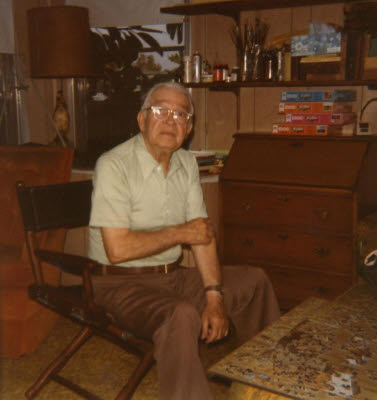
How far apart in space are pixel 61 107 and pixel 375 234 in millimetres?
2751

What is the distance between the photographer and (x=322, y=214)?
300 centimetres

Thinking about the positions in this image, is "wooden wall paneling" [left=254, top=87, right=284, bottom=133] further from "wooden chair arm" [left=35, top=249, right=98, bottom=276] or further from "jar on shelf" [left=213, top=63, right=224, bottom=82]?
"wooden chair arm" [left=35, top=249, right=98, bottom=276]

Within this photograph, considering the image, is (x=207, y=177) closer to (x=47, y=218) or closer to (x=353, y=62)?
(x=353, y=62)

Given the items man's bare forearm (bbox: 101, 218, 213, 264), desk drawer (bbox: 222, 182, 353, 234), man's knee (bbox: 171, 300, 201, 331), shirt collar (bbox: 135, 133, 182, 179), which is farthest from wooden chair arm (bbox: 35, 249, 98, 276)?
desk drawer (bbox: 222, 182, 353, 234)

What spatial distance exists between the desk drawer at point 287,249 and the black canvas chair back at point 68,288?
1.16 m

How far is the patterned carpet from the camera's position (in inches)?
96.3

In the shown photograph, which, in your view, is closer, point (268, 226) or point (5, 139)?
point (268, 226)

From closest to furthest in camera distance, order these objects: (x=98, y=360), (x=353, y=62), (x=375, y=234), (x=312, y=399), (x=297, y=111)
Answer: (x=312, y=399) < (x=375, y=234) < (x=98, y=360) < (x=353, y=62) < (x=297, y=111)

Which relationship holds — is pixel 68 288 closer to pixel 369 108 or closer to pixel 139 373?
pixel 139 373

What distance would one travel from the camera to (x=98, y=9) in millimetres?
4078

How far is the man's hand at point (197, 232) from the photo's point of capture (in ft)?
7.06

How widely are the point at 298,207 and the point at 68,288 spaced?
55.9 inches

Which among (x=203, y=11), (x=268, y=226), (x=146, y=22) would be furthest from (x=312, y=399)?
(x=146, y=22)

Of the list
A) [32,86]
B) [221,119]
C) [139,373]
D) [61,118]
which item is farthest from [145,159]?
[32,86]
